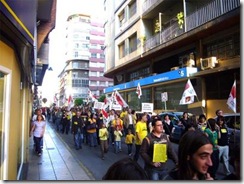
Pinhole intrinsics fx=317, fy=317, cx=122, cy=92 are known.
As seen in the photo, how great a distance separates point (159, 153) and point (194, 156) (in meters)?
2.43

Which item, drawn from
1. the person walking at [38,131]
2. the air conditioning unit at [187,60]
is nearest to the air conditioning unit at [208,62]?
the air conditioning unit at [187,60]

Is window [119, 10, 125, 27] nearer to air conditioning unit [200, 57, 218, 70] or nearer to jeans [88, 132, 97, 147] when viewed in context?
air conditioning unit [200, 57, 218, 70]

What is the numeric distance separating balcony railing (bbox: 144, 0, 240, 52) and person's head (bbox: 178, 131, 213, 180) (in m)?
12.7

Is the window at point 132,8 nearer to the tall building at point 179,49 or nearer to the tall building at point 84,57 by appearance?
the tall building at point 179,49

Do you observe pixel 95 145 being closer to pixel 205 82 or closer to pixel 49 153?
pixel 49 153

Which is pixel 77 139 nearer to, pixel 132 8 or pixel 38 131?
pixel 38 131

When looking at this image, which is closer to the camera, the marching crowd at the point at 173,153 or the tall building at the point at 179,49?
the marching crowd at the point at 173,153

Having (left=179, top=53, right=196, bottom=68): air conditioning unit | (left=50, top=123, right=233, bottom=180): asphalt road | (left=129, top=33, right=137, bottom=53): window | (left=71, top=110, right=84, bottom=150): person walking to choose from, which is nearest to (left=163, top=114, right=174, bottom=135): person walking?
(left=50, top=123, right=233, bottom=180): asphalt road

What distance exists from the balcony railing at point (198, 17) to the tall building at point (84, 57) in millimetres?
59716

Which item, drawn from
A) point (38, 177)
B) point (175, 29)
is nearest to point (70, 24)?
point (175, 29)

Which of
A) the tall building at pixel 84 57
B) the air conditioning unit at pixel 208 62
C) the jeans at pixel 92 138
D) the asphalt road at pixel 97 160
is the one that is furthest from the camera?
the tall building at pixel 84 57

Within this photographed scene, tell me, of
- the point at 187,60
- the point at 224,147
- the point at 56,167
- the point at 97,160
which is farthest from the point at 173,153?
the point at 187,60

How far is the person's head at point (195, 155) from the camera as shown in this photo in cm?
240

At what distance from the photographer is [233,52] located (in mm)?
15391
